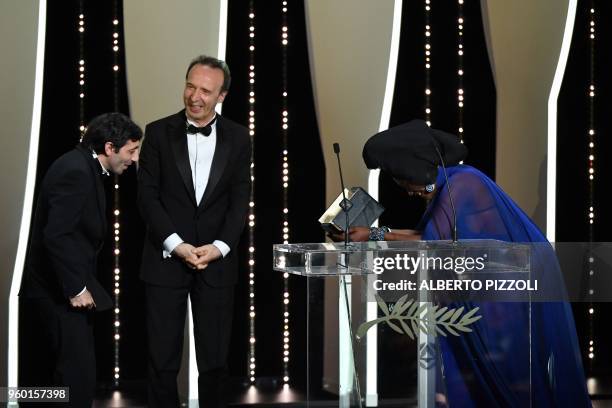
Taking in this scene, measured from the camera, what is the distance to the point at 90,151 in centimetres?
366

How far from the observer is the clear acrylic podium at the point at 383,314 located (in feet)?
9.43

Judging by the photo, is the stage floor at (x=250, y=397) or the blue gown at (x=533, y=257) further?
the stage floor at (x=250, y=397)

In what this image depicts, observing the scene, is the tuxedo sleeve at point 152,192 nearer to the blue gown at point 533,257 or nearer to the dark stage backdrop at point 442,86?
the blue gown at point 533,257

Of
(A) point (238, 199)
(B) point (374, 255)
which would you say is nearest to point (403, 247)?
(B) point (374, 255)

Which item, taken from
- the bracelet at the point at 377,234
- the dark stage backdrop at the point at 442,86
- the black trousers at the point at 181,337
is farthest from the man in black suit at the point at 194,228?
the dark stage backdrop at the point at 442,86

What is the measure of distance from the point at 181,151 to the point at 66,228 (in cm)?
66

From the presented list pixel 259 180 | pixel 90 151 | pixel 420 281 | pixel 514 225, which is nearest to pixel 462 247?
pixel 420 281

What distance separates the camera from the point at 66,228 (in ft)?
11.4

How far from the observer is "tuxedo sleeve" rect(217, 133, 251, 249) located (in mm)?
3928

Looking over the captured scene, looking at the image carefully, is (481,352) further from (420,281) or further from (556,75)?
(556,75)

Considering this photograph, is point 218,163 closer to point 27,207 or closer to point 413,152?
point 413,152

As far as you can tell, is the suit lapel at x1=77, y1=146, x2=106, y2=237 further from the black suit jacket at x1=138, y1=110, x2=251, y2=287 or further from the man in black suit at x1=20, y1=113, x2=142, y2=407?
the black suit jacket at x1=138, y1=110, x2=251, y2=287

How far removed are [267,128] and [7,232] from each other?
137cm

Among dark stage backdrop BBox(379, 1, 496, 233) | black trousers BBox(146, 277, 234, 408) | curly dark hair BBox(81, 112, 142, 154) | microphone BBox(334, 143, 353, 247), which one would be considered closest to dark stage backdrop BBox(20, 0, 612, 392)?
dark stage backdrop BBox(379, 1, 496, 233)
